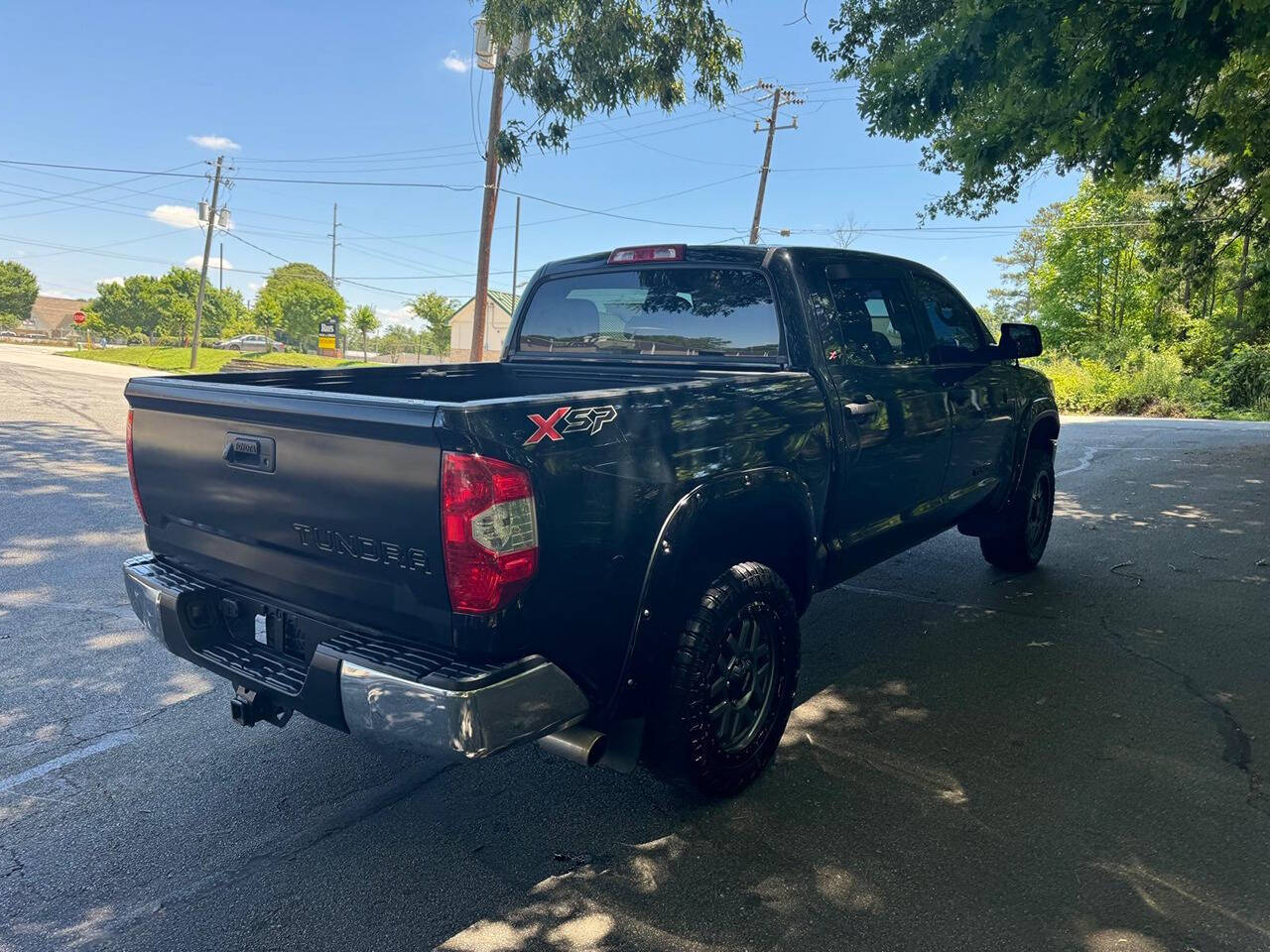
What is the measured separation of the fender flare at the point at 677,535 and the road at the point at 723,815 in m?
0.64

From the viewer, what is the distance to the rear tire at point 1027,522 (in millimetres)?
5668

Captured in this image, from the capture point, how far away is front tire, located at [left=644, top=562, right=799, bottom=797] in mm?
2754

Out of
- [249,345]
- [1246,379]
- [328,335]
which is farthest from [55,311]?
[1246,379]

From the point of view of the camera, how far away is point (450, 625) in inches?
88.5

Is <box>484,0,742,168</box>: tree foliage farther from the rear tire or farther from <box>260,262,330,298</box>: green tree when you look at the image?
<box>260,262,330,298</box>: green tree

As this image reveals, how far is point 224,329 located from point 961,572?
353 feet

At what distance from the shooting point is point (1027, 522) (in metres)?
5.82

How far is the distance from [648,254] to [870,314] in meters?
1.08

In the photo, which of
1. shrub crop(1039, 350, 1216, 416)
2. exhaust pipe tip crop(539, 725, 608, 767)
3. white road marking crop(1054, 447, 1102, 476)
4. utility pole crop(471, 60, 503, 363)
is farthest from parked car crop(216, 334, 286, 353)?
exhaust pipe tip crop(539, 725, 608, 767)

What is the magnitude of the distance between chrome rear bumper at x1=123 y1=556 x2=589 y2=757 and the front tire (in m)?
0.38

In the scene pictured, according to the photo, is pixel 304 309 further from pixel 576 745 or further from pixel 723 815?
pixel 576 745

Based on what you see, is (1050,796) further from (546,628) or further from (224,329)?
(224,329)

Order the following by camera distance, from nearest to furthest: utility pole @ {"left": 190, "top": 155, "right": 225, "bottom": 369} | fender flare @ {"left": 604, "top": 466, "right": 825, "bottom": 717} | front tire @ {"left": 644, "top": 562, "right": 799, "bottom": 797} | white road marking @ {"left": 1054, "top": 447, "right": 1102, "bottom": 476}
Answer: fender flare @ {"left": 604, "top": 466, "right": 825, "bottom": 717}, front tire @ {"left": 644, "top": 562, "right": 799, "bottom": 797}, white road marking @ {"left": 1054, "top": 447, "right": 1102, "bottom": 476}, utility pole @ {"left": 190, "top": 155, "right": 225, "bottom": 369}

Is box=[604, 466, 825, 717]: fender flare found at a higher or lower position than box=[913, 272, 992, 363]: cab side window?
lower
